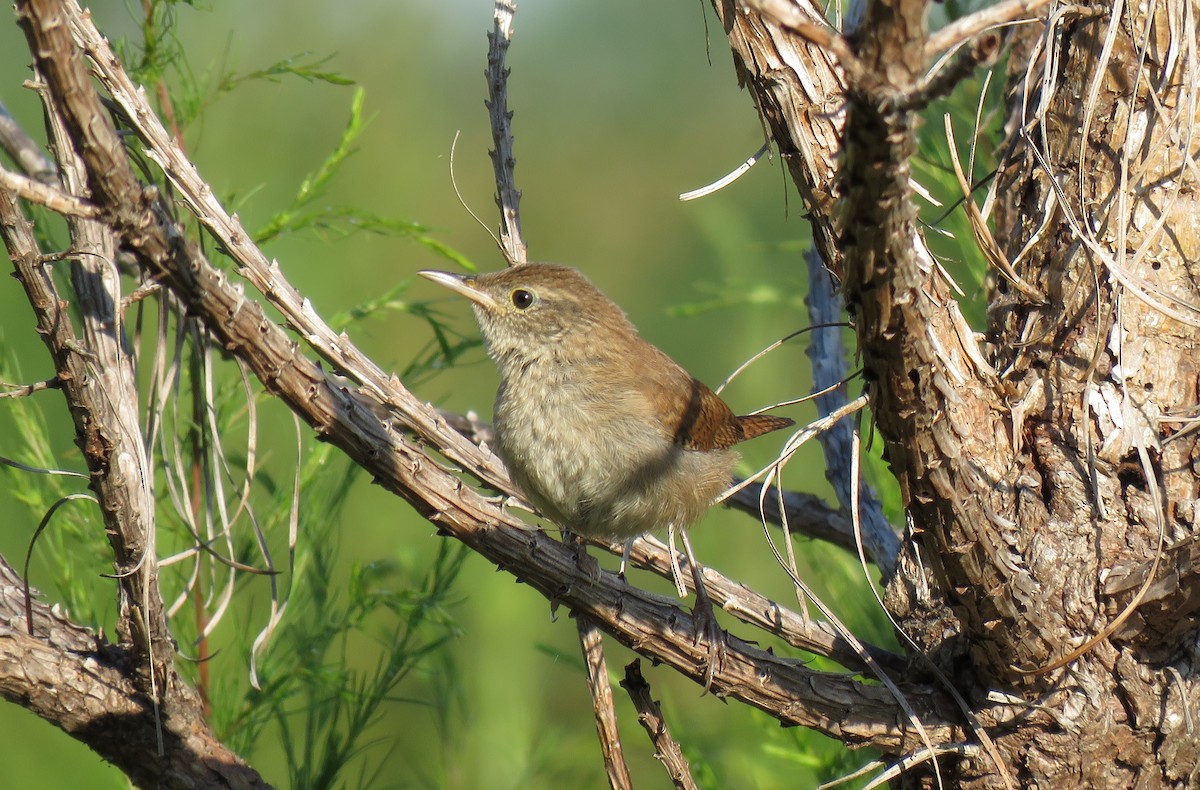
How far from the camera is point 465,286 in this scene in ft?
10.9

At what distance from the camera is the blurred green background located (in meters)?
3.95

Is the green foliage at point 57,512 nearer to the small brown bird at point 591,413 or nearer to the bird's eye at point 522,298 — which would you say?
the small brown bird at point 591,413

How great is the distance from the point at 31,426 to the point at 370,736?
3.61 m

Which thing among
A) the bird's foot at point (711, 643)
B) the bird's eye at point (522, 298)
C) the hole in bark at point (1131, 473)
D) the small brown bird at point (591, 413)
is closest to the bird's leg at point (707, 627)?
the bird's foot at point (711, 643)

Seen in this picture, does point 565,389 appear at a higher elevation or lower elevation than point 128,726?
higher

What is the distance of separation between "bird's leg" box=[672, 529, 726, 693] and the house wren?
449 millimetres

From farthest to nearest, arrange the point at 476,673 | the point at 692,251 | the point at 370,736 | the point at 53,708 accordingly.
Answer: the point at 692,251 < the point at 370,736 < the point at 476,673 < the point at 53,708

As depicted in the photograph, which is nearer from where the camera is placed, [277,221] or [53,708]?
[53,708]

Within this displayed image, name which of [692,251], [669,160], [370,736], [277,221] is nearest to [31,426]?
[277,221]

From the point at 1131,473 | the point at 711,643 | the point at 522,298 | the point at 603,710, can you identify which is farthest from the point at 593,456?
the point at 1131,473

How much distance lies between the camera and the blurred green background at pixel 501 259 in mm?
3947

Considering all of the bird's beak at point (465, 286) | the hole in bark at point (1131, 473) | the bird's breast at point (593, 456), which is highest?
the bird's beak at point (465, 286)

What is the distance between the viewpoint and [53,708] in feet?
6.91

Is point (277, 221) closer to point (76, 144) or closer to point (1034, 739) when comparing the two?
point (76, 144)
